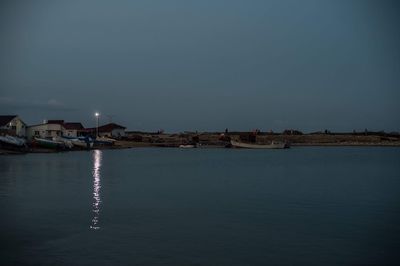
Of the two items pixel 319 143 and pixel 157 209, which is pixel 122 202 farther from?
pixel 319 143

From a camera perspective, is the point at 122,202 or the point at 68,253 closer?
the point at 68,253

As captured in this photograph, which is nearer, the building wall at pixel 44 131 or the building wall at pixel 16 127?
the building wall at pixel 16 127

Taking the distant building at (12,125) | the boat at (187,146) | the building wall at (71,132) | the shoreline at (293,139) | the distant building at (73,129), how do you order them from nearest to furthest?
the distant building at (12,125)
the building wall at (71,132)
the distant building at (73,129)
the boat at (187,146)
the shoreline at (293,139)

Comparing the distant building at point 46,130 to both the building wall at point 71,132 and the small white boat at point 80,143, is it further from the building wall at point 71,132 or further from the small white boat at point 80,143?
the small white boat at point 80,143

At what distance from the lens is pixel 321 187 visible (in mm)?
33531

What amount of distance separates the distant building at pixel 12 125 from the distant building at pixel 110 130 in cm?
3022

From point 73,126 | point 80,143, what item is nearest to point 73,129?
point 73,126

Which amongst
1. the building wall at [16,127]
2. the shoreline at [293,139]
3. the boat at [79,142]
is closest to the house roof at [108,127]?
the shoreline at [293,139]

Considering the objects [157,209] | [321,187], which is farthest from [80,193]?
[321,187]

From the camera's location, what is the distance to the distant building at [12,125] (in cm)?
9296

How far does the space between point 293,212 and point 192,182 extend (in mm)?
15534

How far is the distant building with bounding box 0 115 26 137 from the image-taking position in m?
93.0

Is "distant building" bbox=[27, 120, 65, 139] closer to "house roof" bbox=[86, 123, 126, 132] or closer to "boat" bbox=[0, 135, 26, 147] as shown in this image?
"house roof" bbox=[86, 123, 126, 132]

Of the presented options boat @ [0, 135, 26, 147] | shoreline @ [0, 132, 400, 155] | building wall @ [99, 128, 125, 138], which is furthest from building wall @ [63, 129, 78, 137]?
boat @ [0, 135, 26, 147]
